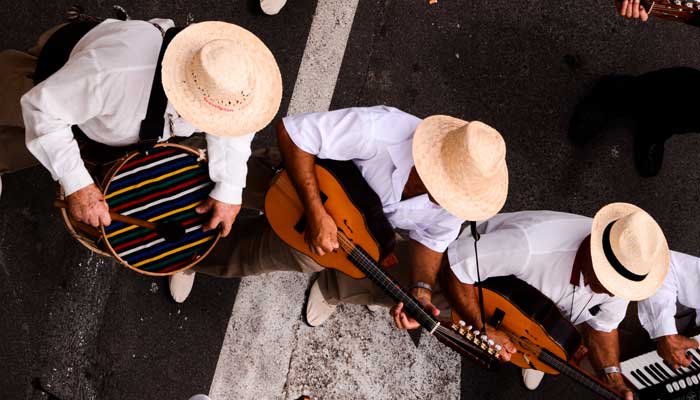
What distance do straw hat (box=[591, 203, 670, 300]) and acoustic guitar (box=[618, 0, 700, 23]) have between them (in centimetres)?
149

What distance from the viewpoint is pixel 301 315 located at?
16.0 ft

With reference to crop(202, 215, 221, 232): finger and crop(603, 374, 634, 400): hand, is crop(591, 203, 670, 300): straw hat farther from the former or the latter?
crop(202, 215, 221, 232): finger

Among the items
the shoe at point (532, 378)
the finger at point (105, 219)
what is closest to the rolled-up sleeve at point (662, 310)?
the shoe at point (532, 378)

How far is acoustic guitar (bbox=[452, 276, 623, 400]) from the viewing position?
12.7 feet

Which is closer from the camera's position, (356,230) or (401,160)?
(401,160)

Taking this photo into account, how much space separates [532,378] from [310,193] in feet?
9.15

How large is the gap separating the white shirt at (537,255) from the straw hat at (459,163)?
18.6 inches

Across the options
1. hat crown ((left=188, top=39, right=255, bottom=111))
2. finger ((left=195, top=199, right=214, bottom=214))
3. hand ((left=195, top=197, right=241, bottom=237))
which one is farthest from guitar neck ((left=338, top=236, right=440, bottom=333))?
hat crown ((left=188, top=39, right=255, bottom=111))

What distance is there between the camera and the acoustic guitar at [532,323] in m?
3.87

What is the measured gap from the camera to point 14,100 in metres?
3.12

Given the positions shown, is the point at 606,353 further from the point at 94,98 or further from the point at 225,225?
the point at 94,98

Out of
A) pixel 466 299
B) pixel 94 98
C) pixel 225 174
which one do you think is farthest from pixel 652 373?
pixel 94 98

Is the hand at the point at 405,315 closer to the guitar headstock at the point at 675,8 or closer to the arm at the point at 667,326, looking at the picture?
the arm at the point at 667,326

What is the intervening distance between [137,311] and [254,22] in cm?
201
